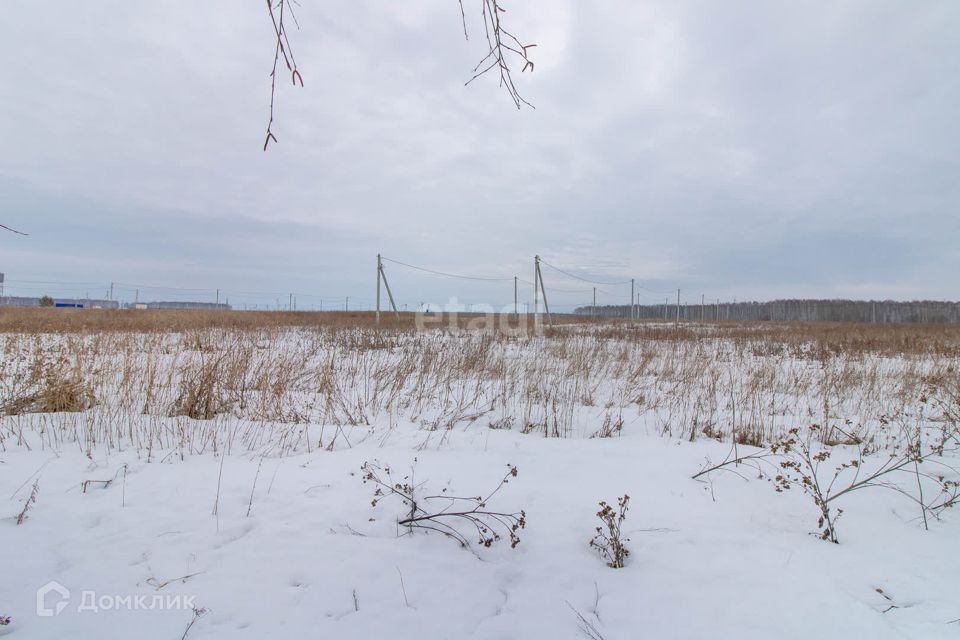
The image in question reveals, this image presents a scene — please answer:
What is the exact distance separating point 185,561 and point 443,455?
5.37ft

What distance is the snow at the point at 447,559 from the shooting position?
1429mm

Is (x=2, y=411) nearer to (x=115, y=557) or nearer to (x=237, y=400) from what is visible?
(x=237, y=400)

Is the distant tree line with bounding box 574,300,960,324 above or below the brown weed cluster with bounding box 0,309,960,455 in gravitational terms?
above

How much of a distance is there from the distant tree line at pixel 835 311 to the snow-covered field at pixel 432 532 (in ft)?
104

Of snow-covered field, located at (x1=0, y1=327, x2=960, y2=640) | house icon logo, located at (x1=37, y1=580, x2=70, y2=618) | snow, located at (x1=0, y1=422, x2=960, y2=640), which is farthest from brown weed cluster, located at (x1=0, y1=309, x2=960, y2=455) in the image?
house icon logo, located at (x1=37, y1=580, x2=70, y2=618)

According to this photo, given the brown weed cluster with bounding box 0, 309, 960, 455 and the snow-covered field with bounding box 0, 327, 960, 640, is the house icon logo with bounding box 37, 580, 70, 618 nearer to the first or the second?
the snow-covered field with bounding box 0, 327, 960, 640

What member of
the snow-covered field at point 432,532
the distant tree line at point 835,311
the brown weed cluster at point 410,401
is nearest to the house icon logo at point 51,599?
the snow-covered field at point 432,532

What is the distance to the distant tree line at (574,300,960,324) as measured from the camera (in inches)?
1425

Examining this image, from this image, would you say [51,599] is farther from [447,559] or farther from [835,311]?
[835,311]

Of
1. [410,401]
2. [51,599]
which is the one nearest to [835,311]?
[410,401]

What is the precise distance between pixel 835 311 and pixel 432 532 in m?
50.3

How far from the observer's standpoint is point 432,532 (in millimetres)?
2012

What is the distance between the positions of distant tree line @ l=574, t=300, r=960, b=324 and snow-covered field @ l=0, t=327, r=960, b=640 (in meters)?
31.7

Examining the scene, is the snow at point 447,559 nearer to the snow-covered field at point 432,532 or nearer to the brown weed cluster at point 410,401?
the snow-covered field at point 432,532
